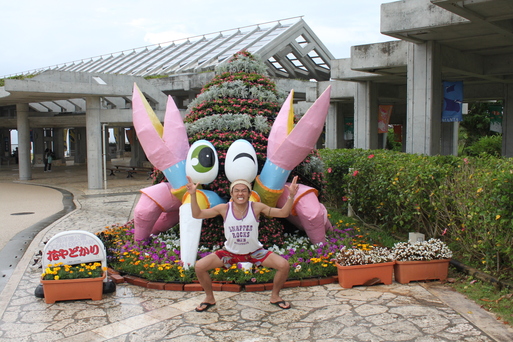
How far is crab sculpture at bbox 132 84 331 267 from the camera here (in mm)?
6680

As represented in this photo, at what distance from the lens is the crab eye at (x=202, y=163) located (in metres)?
6.75

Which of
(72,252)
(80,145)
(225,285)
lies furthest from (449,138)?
(80,145)

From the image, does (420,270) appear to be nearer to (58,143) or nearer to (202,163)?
(202,163)

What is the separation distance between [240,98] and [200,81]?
15633mm

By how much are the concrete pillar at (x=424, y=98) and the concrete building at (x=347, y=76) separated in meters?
0.02

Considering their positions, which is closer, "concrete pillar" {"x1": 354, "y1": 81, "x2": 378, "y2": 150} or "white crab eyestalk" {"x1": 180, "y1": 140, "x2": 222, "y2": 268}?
"white crab eyestalk" {"x1": 180, "y1": 140, "x2": 222, "y2": 268}

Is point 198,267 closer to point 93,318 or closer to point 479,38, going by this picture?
point 93,318

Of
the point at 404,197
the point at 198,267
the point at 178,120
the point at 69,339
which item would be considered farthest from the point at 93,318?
the point at 404,197

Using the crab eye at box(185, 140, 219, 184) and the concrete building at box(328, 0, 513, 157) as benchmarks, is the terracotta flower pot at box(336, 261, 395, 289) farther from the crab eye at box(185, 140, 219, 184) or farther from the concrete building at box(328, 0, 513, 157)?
the concrete building at box(328, 0, 513, 157)


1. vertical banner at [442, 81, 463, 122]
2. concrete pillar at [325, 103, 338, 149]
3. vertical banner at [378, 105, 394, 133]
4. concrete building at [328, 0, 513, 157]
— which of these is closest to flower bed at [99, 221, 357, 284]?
concrete building at [328, 0, 513, 157]

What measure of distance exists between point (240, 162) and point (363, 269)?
2.16m

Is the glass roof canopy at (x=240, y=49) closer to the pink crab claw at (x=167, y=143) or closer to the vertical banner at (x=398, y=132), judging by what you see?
the vertical banner at (x=398, y=132)

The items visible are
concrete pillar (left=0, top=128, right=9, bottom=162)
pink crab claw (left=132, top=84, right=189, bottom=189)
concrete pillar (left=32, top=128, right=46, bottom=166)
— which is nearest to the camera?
pink crab claw (left=132, top=84, right=189, bottom=189)

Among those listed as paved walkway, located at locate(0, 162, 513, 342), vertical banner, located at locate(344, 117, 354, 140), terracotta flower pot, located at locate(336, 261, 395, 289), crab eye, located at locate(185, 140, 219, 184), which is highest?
vertical banner, located at locate(344, 117, 354, 140)
